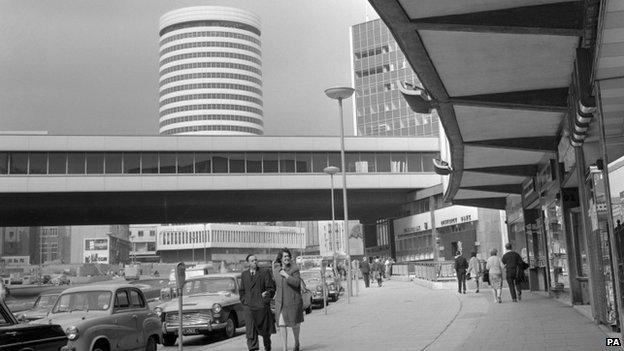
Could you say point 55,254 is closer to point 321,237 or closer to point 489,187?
point 321,237

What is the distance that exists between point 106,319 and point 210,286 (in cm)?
603

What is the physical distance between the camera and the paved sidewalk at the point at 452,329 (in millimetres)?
11457

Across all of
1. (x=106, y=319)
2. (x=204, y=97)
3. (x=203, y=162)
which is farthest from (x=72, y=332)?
(x=204, y=97)

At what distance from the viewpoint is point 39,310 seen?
14.4 meters

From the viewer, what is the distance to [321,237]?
18688cm

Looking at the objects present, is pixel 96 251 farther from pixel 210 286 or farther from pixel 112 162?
pixel 210 286

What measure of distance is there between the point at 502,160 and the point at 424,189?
41006mm

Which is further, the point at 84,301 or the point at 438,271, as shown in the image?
the point at 438,271

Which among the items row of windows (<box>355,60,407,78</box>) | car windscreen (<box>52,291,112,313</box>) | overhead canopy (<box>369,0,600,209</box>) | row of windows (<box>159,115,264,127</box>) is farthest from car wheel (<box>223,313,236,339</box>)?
row of windows (<box>159,115,264,127</box>)

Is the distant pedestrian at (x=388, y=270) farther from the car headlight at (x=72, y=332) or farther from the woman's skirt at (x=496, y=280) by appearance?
the car headlight at (x=72, y=332)

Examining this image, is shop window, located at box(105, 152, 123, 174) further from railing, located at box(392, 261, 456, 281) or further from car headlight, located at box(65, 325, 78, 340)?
car headlight, located at box(65, 325, 78, 340)

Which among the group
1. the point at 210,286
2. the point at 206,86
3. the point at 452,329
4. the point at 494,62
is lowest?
the point at 452,329

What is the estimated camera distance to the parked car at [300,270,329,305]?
88.1ft

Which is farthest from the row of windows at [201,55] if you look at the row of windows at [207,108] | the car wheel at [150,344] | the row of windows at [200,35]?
the car wheel at [150,344]
